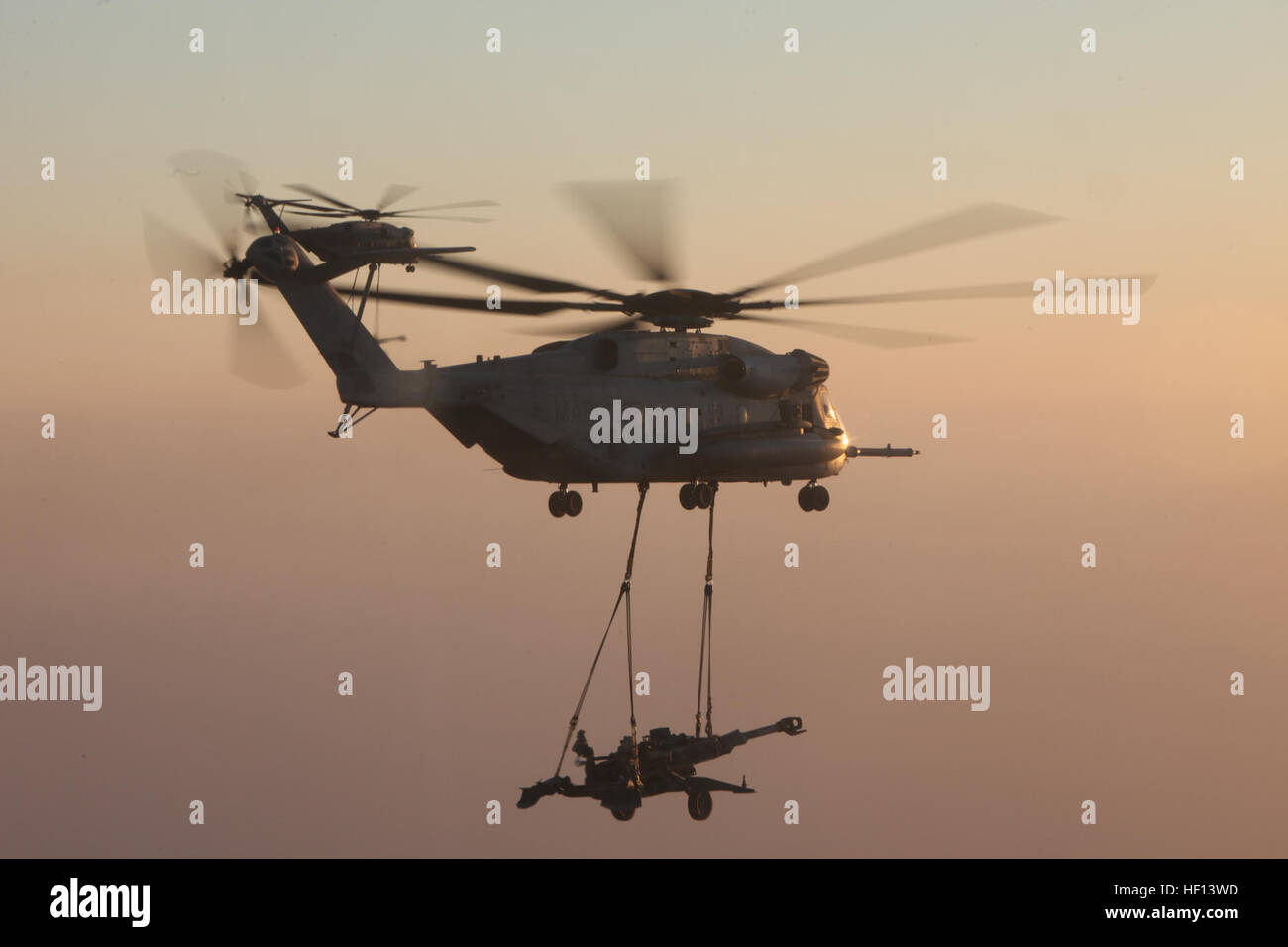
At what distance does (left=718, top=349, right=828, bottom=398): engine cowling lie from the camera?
1796 inches

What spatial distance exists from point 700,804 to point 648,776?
1.44 metres

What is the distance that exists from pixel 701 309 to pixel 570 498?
213 inches

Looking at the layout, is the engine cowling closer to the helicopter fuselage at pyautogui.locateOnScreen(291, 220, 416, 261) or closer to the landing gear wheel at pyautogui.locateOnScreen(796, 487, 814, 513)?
the landing gear wheel at pyautogui.locateOnScreen(796, 487, 814, 513)

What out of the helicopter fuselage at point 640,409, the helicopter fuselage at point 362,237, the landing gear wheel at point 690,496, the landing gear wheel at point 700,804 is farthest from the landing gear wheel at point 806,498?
the helicopter fuselage at point 362,237

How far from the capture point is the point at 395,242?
38875 mm

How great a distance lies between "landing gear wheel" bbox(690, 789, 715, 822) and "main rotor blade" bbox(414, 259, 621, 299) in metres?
12.1

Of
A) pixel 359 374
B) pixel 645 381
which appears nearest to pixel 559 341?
pixel 645 381

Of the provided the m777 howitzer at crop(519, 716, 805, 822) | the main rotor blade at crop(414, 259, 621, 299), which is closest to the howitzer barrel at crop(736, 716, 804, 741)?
the m777 howitzer at crop(519, 716, 805, 822)

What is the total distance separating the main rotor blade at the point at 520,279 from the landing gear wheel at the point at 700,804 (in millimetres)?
12134

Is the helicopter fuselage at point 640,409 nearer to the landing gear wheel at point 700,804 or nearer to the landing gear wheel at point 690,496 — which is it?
the landing gear wheel at point 690,496

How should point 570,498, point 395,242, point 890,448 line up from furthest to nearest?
point 890,448
point 570,498
point 395,242

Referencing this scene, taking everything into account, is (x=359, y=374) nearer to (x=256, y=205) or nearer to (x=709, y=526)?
(x=256, y=205)

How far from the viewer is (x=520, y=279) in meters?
41.2

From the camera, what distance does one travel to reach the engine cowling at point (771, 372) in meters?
45.6
